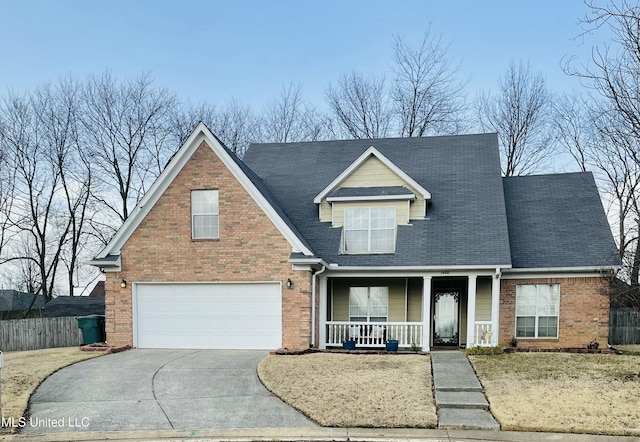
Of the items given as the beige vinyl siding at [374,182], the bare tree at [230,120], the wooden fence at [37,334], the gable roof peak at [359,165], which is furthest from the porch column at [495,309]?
the bare tree at [230,120]

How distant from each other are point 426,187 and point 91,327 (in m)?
12.4

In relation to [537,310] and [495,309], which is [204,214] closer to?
[495,309]

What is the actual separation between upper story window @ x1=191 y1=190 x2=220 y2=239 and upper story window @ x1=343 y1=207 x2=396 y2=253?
14.0ft

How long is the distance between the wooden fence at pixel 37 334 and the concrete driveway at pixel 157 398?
7.86 meters

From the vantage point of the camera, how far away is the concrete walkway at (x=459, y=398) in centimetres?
705

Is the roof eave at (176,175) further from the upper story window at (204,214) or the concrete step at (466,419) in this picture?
the concrete step at (466,419)

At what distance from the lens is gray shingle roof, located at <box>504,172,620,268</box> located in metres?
14.0

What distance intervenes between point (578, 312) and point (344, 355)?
7461mm

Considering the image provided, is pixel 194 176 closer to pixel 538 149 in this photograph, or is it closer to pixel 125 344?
pixel 125 344

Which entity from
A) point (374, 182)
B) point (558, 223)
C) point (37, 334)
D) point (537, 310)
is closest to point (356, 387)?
point (537, 310)

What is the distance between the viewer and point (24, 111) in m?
25.5

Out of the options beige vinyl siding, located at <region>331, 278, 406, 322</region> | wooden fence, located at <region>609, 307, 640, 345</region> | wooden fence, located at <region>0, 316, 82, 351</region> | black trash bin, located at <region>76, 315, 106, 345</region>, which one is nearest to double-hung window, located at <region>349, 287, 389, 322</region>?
beige vinyl siding, located at <region>331, 278, 406, 322</region>

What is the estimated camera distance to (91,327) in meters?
14.9

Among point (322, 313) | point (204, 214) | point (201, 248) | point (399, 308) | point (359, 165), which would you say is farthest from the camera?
point (359, 165)
